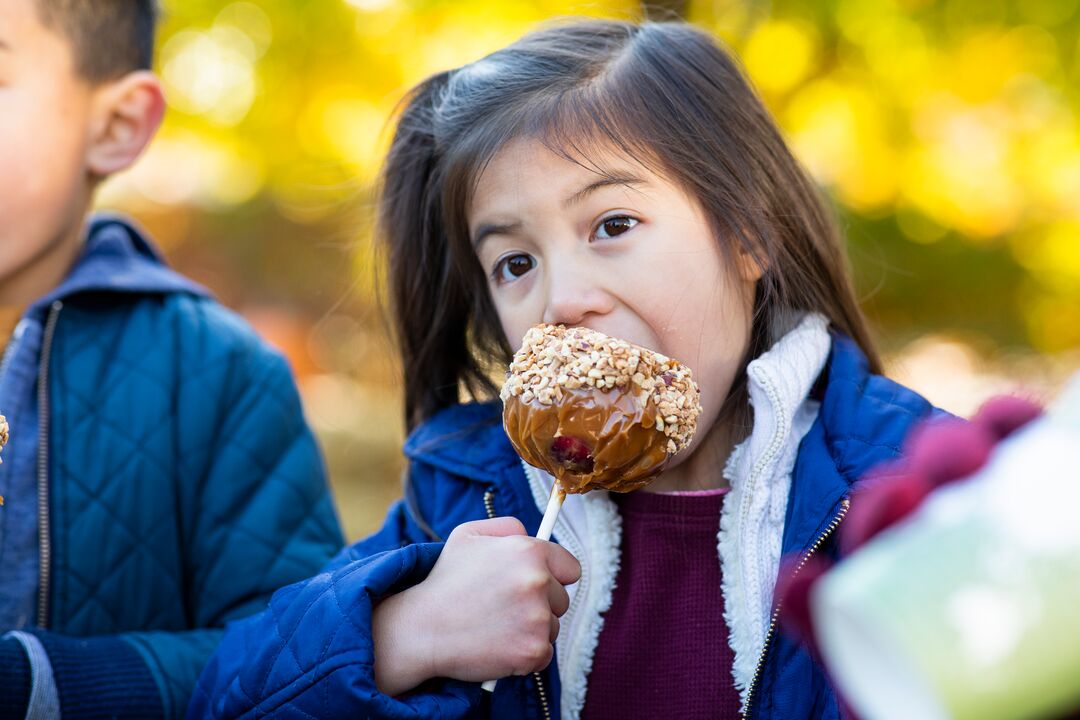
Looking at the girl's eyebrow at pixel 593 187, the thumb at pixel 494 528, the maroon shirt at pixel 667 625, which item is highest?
the girl's eyebrow at pixel 593 187

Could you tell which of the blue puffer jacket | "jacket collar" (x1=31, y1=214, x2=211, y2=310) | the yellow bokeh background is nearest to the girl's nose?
the blue puffer jacket

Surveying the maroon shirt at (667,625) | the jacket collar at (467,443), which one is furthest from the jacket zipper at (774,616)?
the jacket collar at (467,443)

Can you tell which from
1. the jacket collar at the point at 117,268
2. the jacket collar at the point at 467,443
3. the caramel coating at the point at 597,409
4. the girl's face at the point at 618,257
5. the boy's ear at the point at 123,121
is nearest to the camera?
the caramel coating at the point at 597,409

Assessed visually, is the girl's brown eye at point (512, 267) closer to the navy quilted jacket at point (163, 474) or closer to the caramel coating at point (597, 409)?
the caramel coating at point (597, 409)

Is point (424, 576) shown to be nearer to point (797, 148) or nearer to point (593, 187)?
point (593, 187)

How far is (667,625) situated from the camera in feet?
7.33

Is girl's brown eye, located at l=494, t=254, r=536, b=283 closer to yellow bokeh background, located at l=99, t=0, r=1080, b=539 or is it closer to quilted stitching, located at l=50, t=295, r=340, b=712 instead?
quilted stitching, located at l=50, t=295, r=340, b=712

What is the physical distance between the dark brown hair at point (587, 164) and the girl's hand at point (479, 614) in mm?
672

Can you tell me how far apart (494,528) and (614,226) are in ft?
2.06

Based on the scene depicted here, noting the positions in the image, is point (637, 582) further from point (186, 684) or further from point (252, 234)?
point (252, 234)

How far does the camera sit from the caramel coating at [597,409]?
73.5 inches

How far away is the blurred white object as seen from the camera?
0.93 meters

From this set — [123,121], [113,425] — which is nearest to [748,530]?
[113,425]

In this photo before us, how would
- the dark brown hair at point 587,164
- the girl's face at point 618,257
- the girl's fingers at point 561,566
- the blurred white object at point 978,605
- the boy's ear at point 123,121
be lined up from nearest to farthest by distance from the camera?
1. the blurred white object at point 978,605
2. the girl's fingers at point 561,566
3. the girl's face at point 618,257
4. the dark brown hair at point 587,164
5. the boy's ear at point 123,121
